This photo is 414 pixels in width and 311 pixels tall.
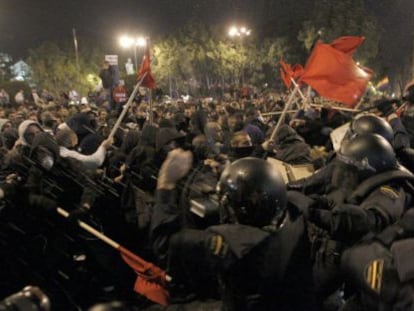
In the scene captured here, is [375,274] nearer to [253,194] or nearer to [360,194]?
[253,194]

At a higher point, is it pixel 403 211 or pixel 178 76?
pixel 403 211

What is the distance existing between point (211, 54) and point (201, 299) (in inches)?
1824

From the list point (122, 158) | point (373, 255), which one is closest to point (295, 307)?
point (373, 255)

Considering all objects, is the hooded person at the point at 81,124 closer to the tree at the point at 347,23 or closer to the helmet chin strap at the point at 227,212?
the helmet chin strap at the point at 227,212

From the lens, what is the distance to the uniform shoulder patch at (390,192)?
Result: 3379mm

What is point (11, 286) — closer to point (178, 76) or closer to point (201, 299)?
point (201, 299)

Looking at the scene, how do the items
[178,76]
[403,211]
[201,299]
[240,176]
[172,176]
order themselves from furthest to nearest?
[178,76] → [201,299] → [403,211] → [172,176] → [240,176]

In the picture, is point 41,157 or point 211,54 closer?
point 41,157

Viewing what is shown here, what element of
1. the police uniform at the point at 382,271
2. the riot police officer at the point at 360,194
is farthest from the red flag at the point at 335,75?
the police uniform at the point at 382,271

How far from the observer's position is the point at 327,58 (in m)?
7.46

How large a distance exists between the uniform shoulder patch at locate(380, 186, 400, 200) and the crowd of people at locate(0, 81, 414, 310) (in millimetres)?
11

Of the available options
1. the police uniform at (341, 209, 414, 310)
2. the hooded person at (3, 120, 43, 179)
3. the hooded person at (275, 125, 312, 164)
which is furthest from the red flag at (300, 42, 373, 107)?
the police uniform at (341, 209, 414, 310)

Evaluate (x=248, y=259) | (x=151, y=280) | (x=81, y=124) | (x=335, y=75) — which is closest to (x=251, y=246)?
(x=248, y=259)

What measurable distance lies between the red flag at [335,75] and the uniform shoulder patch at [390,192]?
4.13m
